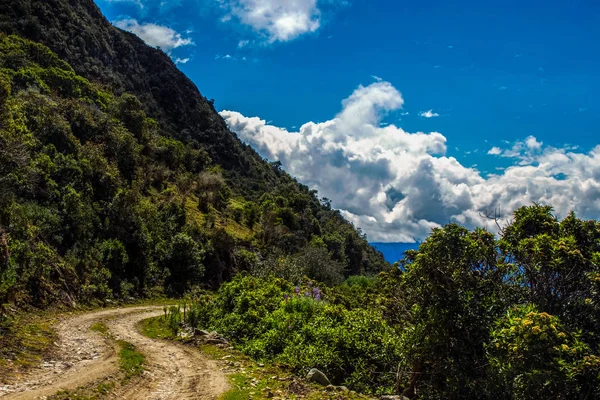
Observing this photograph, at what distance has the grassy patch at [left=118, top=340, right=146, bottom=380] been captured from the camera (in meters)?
11.6

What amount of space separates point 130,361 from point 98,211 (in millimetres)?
25961

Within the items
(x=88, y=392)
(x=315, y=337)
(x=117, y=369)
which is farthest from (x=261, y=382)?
(x=88, y=392)

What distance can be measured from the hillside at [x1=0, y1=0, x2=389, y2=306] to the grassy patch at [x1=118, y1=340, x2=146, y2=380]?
267 inches

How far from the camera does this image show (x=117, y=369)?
11586 mm

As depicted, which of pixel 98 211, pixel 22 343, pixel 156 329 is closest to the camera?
pixel 22 343

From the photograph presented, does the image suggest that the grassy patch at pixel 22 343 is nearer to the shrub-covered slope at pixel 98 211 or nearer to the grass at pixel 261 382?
the shrub-covered slope at pixel 98 211

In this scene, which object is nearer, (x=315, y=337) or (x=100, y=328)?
(x=315, y=337)

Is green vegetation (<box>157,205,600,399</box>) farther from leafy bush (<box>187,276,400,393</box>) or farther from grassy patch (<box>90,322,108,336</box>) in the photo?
grassy patch (<box>90,322,108,336</box>)

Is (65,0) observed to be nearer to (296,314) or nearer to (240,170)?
(240,170)

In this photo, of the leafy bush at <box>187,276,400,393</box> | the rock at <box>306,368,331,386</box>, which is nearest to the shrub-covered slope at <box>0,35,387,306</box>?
the leafy bush at <box>187,276,400,393</box>

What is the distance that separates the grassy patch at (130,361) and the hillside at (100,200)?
679cm

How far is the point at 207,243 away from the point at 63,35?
69.1m

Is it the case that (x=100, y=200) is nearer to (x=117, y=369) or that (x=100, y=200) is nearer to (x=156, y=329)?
(x=156, y=329)

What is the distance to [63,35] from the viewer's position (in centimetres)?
8756
